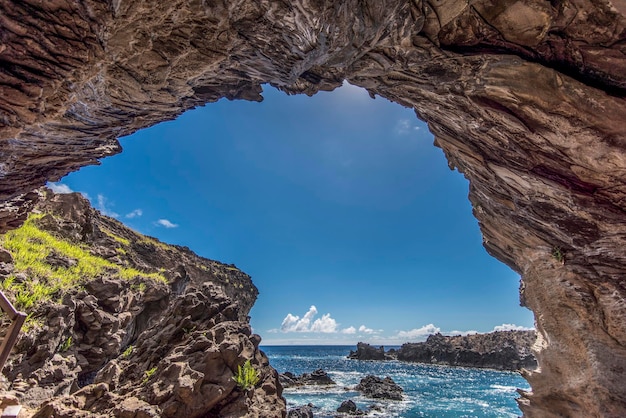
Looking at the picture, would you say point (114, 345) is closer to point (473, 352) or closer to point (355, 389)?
point (355, 389)

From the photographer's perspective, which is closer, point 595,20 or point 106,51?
point 595,20

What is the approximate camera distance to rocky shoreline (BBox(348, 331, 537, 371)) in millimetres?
81625

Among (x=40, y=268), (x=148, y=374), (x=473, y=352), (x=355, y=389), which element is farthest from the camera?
(x=473, y=352)

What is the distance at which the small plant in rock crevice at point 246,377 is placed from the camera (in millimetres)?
9891

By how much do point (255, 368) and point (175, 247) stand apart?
148 feet

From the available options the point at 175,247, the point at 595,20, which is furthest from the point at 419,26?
the point at 175,247

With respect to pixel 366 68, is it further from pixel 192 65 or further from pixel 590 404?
pixel 590 404

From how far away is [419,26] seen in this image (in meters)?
5.48

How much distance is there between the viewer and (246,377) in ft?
33.2

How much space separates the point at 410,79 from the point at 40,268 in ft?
63.1

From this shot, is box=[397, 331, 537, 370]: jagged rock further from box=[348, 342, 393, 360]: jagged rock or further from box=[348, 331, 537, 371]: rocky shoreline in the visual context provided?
box=[348, 342, 393, 360]: jagged rock

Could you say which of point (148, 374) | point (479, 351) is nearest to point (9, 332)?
point (148, 374)

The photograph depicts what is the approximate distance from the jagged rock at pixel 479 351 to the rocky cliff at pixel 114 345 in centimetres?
8521

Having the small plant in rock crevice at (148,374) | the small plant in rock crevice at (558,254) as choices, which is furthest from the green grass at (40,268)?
the small plant in rock crevice at (558,254)
